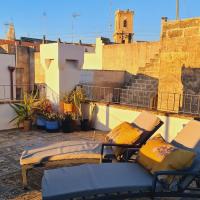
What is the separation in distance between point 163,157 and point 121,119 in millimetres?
3679

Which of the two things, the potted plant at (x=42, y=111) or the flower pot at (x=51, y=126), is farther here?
the potted plant at (x=42, y=111)

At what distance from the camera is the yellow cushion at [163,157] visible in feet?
8.80

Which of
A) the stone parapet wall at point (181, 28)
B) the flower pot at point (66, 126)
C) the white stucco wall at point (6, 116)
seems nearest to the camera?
the flower pot at point (66, 126)

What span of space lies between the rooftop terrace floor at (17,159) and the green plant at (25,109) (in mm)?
345

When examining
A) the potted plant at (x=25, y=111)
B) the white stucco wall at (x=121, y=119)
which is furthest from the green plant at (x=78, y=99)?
the potted plant at (x=25, y=111)

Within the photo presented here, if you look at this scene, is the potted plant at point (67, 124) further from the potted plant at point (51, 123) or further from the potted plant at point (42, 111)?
the potted plant at point (42, 111)

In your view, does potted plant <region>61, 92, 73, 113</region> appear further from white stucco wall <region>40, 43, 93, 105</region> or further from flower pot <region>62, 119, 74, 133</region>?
flower pot <region>62, 119, 74, 133</region>

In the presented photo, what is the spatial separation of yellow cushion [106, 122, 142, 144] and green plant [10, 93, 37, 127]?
10.4ft

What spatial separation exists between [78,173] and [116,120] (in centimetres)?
382

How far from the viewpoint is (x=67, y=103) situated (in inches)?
267

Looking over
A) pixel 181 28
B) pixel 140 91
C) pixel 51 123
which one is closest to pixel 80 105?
pixel 51 123

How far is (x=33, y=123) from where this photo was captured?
683 cm

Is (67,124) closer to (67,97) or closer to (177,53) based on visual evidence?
(67,97)

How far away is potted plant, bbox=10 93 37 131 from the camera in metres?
6.55
